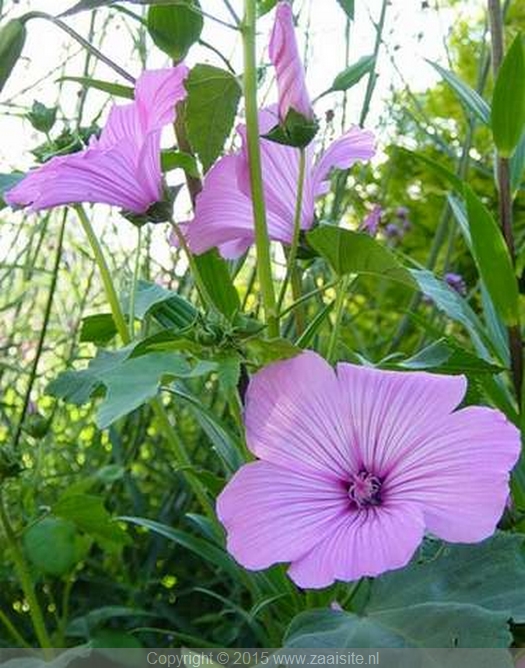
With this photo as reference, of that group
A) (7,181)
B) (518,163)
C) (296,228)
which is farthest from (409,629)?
(518,163)

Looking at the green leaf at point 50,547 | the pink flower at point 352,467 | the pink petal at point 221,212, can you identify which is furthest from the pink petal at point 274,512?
the green leaf at point 50,547

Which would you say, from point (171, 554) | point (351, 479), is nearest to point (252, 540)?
point (351, 479)

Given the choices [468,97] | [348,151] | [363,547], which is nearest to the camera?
[363,547]

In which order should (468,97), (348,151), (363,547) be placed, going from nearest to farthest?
1. (363,547)
2. (348,151)
3. (468,97)

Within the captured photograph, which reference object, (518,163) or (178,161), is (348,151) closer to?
(178,161)

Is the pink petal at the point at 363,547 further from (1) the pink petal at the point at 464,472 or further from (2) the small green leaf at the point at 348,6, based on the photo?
(2) the small green leaf at the point at 348,6

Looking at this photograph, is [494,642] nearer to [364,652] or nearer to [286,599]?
[364,652]
